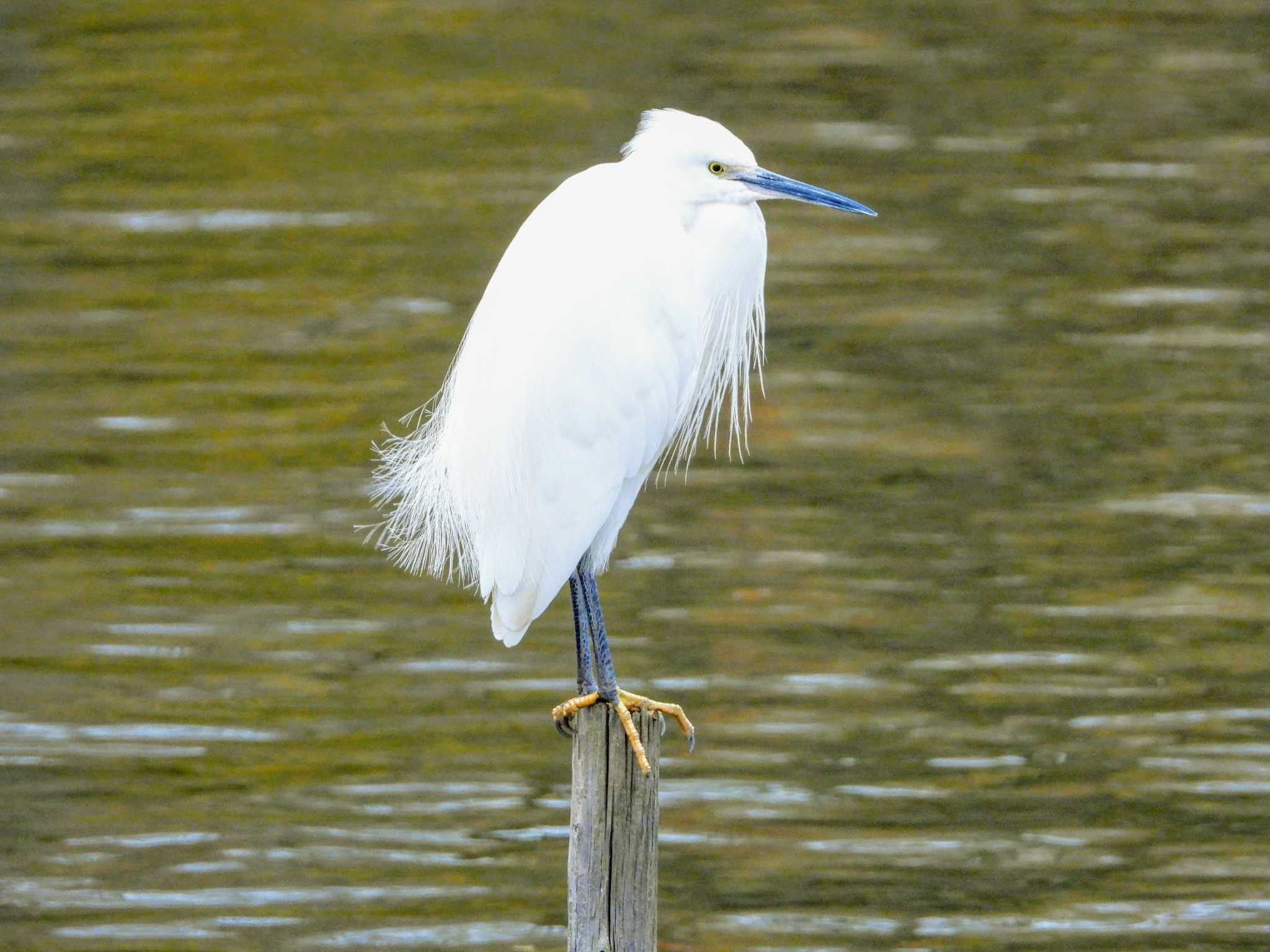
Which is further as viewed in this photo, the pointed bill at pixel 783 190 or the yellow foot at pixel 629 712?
the pointed bill at pixel 783 190

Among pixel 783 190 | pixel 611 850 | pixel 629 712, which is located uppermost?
pixel 783 190

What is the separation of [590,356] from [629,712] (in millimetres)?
622

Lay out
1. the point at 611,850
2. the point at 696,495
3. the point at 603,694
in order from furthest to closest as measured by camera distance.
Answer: the point at 696,495
the point at 603,694
the point at 611,850

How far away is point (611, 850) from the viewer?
3008 millimetres

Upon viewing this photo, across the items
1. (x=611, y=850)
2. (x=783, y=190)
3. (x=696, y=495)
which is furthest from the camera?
(x=696, y=495)

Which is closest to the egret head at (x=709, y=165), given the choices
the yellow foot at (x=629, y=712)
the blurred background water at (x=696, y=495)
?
the yellow foot at (x=629, y=712)

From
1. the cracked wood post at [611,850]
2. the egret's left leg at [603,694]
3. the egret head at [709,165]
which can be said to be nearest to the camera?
the cracked wood post at [611,850]

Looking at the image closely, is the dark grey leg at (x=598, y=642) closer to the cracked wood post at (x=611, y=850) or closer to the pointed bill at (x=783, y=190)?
the cracked wood post at (x=611, y=850)

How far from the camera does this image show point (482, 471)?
345 centimetres

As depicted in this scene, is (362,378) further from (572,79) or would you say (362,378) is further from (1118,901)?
(1118,901)

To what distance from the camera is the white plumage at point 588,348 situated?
3338mm

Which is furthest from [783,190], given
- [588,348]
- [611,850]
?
[611,850]

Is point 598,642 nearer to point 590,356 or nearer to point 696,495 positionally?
point 590,356

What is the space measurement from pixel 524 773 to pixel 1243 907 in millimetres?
1940
